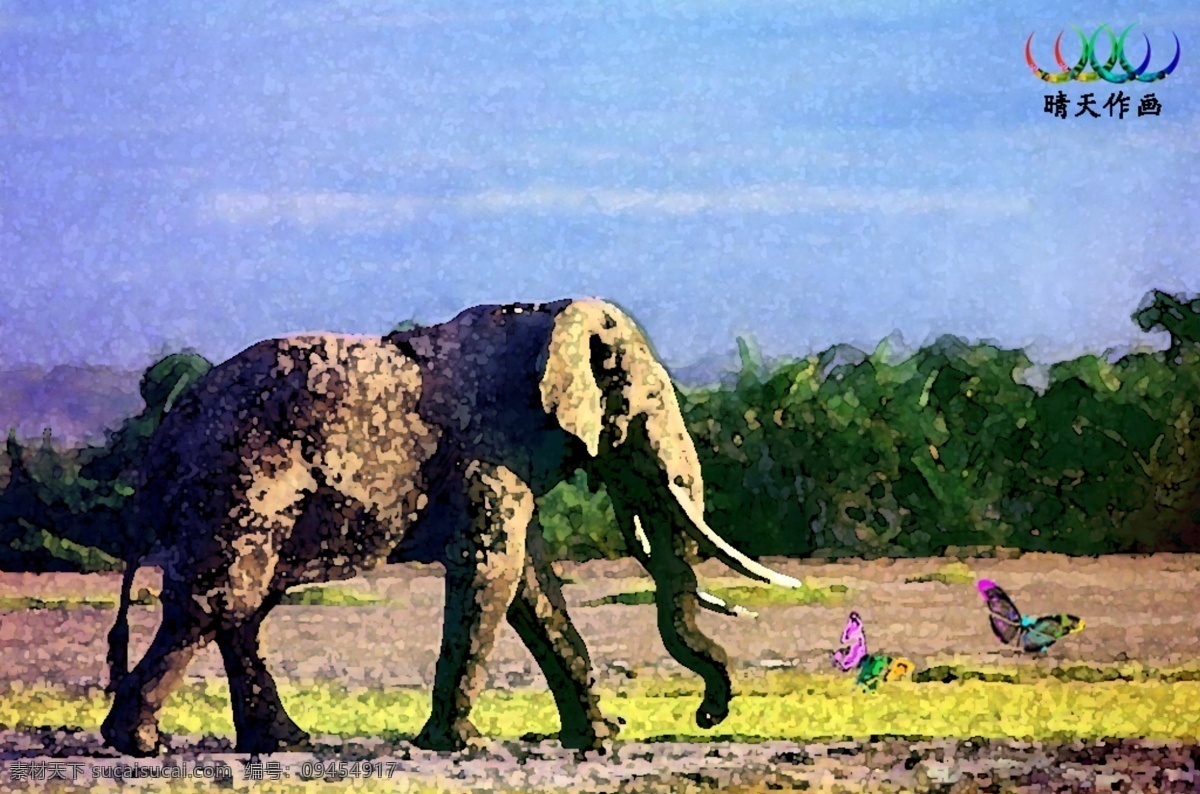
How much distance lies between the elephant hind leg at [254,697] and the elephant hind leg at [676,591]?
2.49 ft

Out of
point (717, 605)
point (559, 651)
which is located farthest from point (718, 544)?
point (559, 651)

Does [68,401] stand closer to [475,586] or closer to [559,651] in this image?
[475,586]

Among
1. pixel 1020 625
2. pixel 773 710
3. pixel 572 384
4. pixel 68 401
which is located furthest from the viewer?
pixel 1020 625

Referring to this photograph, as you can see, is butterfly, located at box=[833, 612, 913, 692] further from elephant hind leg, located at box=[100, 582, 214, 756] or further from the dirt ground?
elephant hind leg, located at box=[100, 582, 214, 756]

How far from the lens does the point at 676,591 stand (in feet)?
14.3

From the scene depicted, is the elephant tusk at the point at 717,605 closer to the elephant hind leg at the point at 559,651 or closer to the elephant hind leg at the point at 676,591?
the elephant hind leg at the point at 676,591

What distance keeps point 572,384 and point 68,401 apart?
120 centimetres

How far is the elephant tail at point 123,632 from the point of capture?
4273 millimetres

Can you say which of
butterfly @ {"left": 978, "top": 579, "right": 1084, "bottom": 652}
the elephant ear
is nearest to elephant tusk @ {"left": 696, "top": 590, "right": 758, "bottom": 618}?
the elephant ear

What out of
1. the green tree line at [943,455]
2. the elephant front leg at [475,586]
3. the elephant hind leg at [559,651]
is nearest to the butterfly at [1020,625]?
the green tree line at [943,455]

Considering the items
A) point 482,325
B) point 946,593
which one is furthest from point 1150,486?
point 482,325

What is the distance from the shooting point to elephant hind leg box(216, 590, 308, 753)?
427 cm

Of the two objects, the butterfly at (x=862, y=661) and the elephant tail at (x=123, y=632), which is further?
the butterfly at (x=862, y=661)

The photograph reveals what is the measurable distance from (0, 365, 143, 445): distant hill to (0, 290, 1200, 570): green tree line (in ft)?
0.24
